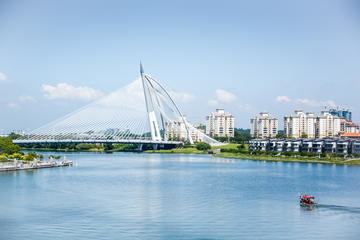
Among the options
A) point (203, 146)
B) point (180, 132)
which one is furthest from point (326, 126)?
point (203, 146)

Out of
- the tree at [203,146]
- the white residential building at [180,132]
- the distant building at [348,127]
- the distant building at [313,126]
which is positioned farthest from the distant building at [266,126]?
the tree at [203,146]

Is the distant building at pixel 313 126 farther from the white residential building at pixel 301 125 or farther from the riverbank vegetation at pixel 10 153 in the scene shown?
the riverbank vegetation at pixel 10 153

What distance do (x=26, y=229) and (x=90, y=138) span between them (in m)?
26.3

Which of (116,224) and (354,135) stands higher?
(354,135)

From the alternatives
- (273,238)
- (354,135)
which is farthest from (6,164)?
(354,135)

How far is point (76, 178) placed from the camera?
19.2 m

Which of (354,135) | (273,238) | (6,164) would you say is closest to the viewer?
(273,238)

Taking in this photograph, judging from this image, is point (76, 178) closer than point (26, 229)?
No

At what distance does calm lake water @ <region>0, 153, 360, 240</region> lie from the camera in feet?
32.8

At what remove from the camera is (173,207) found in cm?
1259

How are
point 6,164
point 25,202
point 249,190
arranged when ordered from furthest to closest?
point 6,164
point 249,190
point 25,202

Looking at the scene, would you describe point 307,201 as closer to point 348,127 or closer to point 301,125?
point 301,125

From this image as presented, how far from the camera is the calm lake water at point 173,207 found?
393 inches

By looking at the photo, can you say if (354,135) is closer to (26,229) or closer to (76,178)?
(76,178)
